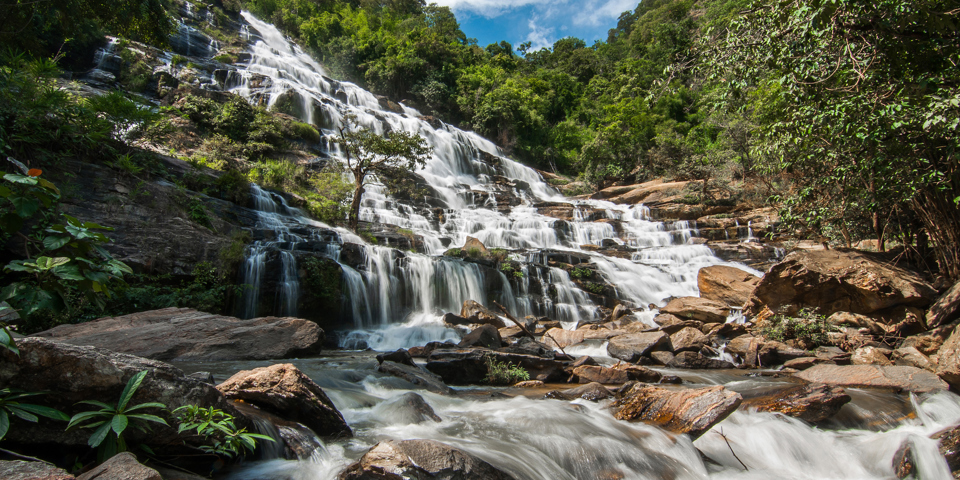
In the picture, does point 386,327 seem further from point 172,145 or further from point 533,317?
point 172,145

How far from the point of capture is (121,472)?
1.91 meters

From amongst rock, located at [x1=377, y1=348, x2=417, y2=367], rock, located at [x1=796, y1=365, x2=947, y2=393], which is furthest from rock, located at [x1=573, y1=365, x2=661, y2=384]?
rock, located at [x1=377, y1=348, x2=417, y2=367]

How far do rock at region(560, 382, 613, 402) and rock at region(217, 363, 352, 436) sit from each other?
311 centimetres

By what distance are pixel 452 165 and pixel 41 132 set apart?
72.4 feet

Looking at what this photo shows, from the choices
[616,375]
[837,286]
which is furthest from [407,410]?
[837,286]

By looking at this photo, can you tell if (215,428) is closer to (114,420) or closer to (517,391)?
(114,420)

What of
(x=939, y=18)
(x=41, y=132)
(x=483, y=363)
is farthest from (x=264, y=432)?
(x=41, y=132)

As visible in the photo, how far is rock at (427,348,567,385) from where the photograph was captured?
22.3 ft

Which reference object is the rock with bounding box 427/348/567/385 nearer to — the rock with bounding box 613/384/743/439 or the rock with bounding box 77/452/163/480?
the rock with bounding box 613/384/743/439

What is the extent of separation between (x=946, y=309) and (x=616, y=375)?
21.9 ft

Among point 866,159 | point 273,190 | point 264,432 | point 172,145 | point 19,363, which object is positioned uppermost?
point 172,145

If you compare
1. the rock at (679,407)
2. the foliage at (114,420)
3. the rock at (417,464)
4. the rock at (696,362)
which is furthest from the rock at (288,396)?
the rock at (696,362)

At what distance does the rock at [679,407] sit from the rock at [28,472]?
448 cm

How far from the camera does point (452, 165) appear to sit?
1158 inches
